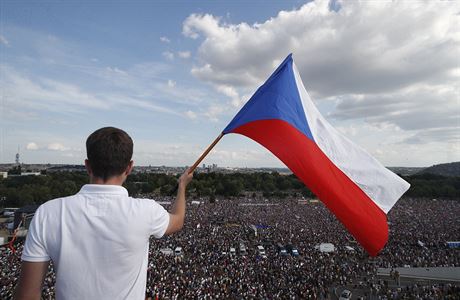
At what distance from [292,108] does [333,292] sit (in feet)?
47.7

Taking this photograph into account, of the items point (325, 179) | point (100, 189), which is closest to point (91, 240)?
point (100, 189)

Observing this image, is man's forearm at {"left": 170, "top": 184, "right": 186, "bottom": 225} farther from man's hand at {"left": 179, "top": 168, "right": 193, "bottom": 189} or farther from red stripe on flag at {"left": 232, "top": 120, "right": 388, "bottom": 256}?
red stripe on flag at {"left": 232, "top": 120, "right": 388, "bottom": 256}

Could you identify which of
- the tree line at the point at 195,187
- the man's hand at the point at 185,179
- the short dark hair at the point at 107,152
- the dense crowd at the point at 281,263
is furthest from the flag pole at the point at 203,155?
the tree line at the point at 195,187

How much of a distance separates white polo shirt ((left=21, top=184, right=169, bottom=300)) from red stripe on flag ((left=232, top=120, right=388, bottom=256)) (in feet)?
11.2

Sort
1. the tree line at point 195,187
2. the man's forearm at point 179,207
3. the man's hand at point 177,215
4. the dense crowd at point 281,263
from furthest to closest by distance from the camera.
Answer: the tree line at point 195,187
the dense crowd at point 281,263
the man's forearm at point 179,207
the man's hand at point 177,215

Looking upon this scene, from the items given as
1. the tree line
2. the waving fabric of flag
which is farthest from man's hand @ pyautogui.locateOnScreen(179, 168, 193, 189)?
the tree line

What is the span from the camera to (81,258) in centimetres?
150

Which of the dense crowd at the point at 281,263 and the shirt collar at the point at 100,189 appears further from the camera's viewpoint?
the dense crowd at the point at 281,263

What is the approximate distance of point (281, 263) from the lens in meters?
20.2

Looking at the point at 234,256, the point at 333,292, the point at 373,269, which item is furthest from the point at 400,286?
the point at 234,256

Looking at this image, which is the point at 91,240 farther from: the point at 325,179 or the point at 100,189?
the point at 325,179

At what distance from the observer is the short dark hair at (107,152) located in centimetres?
163

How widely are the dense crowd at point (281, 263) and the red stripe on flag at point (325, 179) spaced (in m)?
11.2

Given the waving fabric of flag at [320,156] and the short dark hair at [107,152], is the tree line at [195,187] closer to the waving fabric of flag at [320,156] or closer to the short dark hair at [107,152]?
the waving fabric of flag at [320,156]
